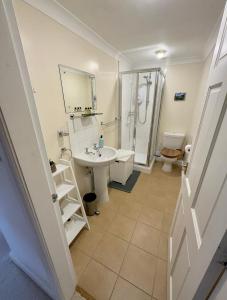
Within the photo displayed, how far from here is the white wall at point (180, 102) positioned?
8.79 feet

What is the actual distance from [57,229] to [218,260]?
2.71ft

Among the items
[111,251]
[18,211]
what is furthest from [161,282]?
[18,211]

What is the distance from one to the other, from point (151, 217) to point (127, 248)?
551 mm

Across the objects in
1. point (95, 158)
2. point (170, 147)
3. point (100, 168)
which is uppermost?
point (95, 158)

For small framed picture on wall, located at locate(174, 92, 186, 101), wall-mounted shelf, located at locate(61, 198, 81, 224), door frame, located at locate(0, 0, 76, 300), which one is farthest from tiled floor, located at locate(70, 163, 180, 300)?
small framed picture on wall, located at locate(174, 92, 186, 101)

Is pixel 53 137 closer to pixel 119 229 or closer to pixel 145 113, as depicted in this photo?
pixel 119 229

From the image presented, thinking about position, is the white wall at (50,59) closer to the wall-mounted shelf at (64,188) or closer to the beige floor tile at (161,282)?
the wall-mounted shelf at (64,188)

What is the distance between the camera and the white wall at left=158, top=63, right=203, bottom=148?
2.68 meters

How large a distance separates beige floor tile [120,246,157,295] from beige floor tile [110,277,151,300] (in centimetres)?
3

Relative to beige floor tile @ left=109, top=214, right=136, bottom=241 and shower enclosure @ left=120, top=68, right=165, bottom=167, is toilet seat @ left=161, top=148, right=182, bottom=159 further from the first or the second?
beige floor tile @ left=109, top=214, right=136, bottom=241

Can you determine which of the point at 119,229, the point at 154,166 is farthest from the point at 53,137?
the point at 154,166

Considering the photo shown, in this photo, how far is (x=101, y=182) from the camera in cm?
198

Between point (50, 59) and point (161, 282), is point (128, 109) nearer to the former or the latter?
point (50, 59)

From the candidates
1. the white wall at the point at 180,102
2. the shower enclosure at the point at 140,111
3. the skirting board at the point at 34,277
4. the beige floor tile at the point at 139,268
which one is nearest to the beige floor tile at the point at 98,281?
the beige floor tile at the point at 139,268
